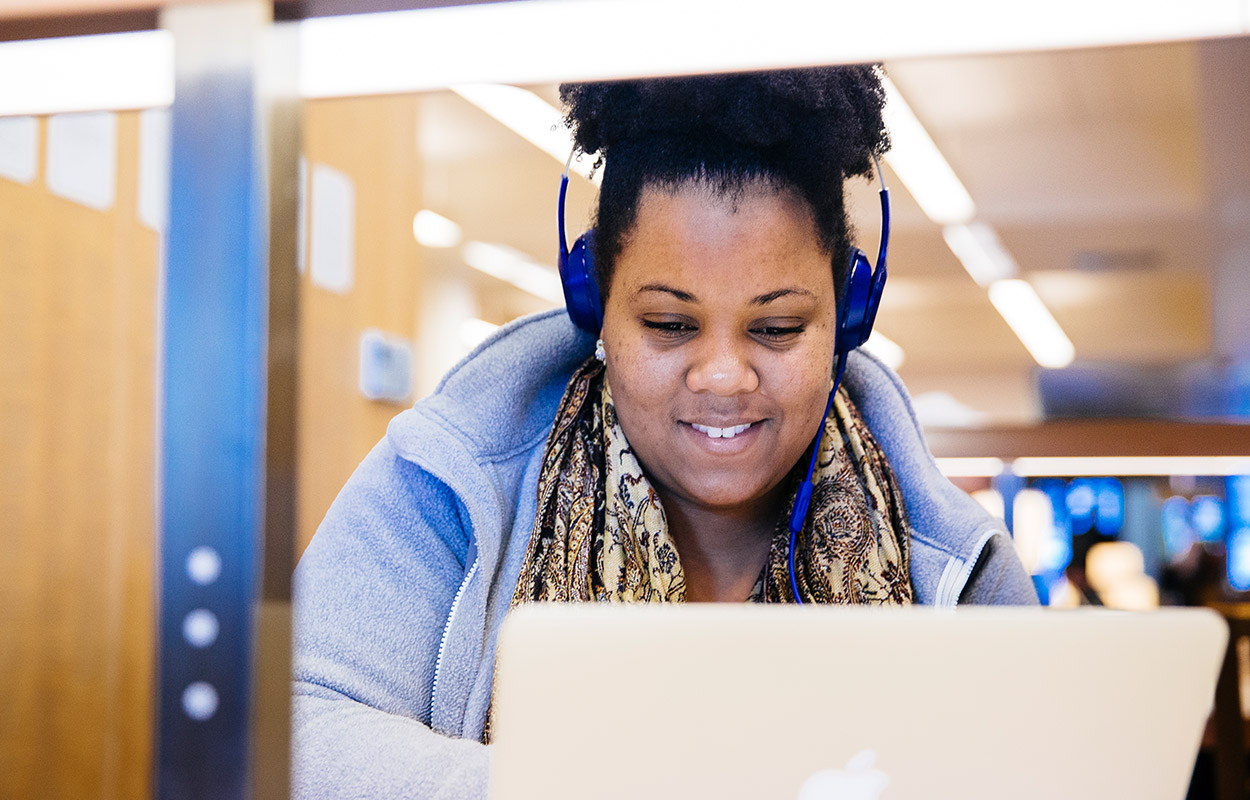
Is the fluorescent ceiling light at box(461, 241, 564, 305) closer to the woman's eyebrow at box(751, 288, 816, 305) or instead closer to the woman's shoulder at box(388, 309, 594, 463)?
the woman's shoulder at box(388, 309, 594, 463)

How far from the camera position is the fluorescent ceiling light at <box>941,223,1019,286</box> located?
5219 mm

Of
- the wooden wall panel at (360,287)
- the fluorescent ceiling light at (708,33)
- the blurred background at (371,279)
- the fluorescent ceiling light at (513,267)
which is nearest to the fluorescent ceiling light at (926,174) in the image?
the blurred background at (371,279)

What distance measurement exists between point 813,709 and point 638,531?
0.68 metres

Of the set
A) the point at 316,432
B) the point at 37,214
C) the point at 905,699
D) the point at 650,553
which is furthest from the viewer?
the point at 316,432

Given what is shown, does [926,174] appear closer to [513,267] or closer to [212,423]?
[513,267]

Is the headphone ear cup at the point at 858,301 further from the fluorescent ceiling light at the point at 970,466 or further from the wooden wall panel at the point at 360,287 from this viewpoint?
the wooden wall panel at the point at 360,287

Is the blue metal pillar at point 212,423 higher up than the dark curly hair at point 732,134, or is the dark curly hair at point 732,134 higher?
the dark curly hair at point 732,134

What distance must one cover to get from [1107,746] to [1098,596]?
384 centimetres

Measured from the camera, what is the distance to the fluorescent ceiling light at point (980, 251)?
17.1ft

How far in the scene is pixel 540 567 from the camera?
3.83 ft

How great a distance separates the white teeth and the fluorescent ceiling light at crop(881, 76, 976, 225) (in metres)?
2.95

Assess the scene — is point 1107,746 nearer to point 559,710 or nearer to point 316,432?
point 559,710

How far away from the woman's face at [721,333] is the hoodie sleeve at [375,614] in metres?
0.24

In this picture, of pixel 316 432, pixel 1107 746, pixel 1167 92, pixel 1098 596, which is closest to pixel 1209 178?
pixel 1167 92
